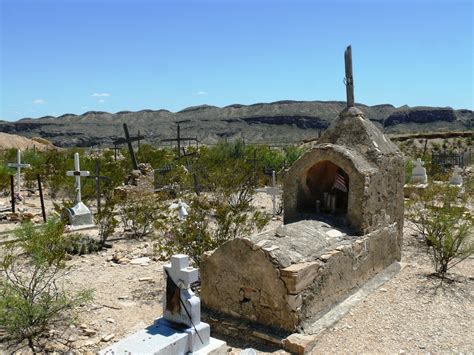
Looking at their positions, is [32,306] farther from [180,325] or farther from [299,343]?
[299,343]

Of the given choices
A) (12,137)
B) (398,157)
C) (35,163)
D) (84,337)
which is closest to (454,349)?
(398,157)

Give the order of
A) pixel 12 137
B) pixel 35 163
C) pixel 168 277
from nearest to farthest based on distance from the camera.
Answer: pixel 168 277 < pixel 35 163 < pixel 12 137

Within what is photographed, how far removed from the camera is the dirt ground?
18.7 ft

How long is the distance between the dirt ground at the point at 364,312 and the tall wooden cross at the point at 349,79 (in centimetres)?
347

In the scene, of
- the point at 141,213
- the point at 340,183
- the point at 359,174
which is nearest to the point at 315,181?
the point at 340,183

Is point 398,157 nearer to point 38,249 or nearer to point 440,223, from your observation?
point 440,223

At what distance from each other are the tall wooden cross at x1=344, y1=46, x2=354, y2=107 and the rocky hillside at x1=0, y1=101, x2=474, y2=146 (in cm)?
8107

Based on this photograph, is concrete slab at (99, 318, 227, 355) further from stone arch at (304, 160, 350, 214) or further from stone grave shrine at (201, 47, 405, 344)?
stone arch at (304, 160, 350, 214)

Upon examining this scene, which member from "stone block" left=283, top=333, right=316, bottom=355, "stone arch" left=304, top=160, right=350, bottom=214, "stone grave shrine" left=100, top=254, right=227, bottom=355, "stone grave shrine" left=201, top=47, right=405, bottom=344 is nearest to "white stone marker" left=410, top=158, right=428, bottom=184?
"stone grave shrine" left=201, top=47, right=405, bottom=344

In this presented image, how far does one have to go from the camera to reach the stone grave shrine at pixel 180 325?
4.84 meters

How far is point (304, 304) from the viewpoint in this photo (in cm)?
593

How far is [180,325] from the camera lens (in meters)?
5.13

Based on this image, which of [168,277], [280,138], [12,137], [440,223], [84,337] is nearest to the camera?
[168,277]

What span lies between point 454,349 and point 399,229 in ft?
11.7
